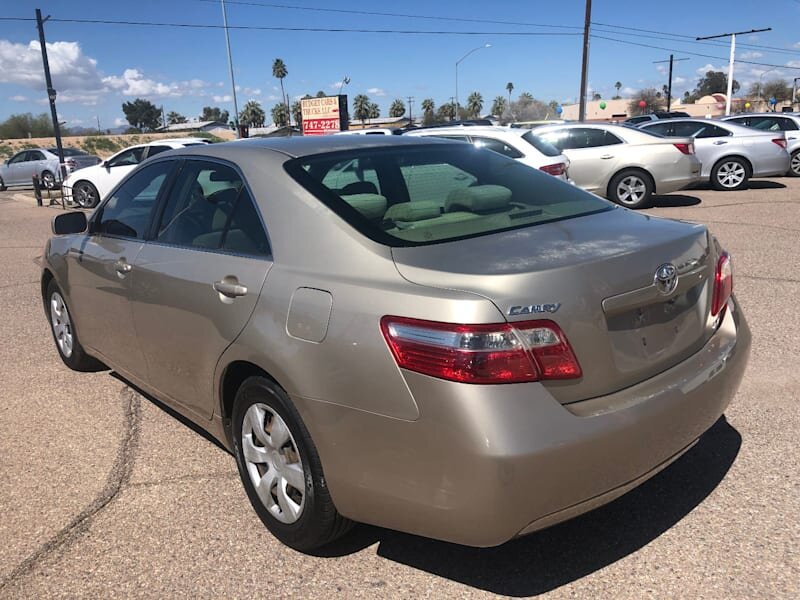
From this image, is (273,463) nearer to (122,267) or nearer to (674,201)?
(122,267)

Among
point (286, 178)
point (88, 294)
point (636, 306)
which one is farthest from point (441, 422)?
point (88, 294)

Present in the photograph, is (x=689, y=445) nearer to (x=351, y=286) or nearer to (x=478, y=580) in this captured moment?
(x=478, y=580)

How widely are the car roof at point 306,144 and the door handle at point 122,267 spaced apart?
2.18 feet

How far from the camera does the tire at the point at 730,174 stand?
14.7 metres

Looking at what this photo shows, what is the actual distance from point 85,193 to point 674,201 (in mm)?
13928

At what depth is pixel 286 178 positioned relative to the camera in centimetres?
289

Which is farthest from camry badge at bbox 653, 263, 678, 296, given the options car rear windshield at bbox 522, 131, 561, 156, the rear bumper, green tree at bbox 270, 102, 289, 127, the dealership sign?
green tree at bbox 270, 102, 289, 127

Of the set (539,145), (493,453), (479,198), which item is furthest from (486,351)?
(539,145)

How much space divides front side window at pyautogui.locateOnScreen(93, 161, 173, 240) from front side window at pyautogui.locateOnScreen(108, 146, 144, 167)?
13.7 meters

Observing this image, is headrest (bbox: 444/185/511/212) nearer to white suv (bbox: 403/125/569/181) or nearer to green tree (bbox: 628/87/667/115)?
white suv (bbox: 403/125/569/181)

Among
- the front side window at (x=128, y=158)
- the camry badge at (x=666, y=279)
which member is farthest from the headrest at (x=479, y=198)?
the front side window at (x=128, y=158)

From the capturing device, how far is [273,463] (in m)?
2.78

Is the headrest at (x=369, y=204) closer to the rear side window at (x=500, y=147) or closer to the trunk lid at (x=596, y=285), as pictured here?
the trunk lid at (x=596, y=285)

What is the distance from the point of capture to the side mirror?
4.50m
